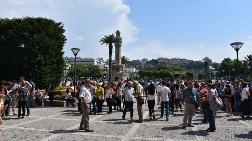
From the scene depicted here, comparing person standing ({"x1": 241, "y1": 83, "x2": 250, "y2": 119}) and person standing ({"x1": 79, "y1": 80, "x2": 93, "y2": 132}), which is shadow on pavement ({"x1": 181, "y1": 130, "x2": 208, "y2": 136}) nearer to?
person standing ({"x1": 79, "y1": 80, "x2": 93, "y2": 132})

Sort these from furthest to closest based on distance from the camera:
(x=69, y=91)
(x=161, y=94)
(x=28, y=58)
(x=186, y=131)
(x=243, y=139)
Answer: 1. (x=28, y=58)
2. (x=69, y=91)
3. (x=161, y=94)
4. (x=186, y=131)
5. (x=243, y=139)

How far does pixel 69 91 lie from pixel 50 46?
8.11 m

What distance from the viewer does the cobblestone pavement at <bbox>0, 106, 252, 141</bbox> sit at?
13195mm

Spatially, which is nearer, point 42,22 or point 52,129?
point 52,129

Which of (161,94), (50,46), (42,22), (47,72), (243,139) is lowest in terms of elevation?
(243,139)

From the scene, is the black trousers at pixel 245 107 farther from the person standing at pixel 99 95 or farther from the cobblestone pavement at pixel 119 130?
the person standing at pixel 99 95

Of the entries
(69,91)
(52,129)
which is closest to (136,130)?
(52,129)

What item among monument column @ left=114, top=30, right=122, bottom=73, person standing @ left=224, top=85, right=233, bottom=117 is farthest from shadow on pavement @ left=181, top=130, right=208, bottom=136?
monument column @ left=114, top=30, right=122, bottom=73

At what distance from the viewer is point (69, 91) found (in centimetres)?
2731

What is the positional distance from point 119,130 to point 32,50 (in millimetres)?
20749

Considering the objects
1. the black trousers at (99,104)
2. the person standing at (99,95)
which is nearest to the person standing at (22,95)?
the person standing at (99,95)

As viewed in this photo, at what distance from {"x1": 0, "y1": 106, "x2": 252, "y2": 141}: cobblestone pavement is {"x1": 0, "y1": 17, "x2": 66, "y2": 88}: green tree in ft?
50.6

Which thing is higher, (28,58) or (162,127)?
(28,58)

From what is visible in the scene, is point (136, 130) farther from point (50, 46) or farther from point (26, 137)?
point (50, 46)
